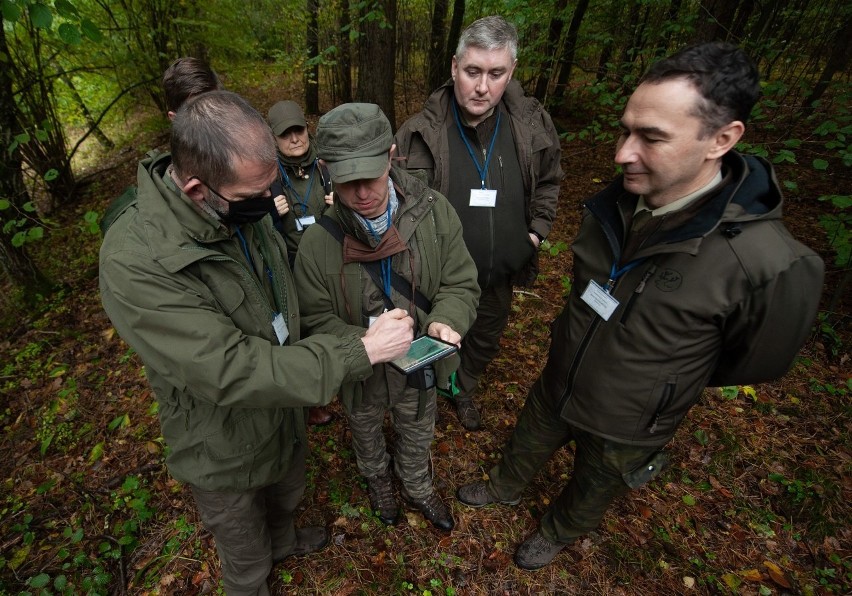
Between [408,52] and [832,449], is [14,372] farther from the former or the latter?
[408,52]

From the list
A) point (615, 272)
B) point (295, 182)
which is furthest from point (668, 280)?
point (295, 182)

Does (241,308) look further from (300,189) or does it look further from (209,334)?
(300,189)

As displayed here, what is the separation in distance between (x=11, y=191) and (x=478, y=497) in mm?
6241

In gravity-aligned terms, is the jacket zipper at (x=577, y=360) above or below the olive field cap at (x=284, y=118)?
below

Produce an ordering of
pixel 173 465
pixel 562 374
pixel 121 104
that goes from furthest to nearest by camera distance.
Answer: pixel 121 104 < pixel 562 374 < pixel 173 465

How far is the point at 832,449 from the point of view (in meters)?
3.44

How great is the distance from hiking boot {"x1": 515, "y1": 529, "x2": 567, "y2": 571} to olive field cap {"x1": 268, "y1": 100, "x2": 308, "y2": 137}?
404 centimetres

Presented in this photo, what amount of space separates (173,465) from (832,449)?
200 inches

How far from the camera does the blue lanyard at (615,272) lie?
6.05 ft

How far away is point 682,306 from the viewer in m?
1.70

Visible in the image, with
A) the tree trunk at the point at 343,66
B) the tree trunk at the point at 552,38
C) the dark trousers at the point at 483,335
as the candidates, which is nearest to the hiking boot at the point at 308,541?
the dark trousers at the point at 483,335

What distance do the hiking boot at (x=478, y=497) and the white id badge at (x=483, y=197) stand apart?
222cm

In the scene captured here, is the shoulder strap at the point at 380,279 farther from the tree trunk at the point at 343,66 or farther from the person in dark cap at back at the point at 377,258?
the tree trunk at the point at 343,66

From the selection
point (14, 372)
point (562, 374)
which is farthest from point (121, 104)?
point (562, 374)
